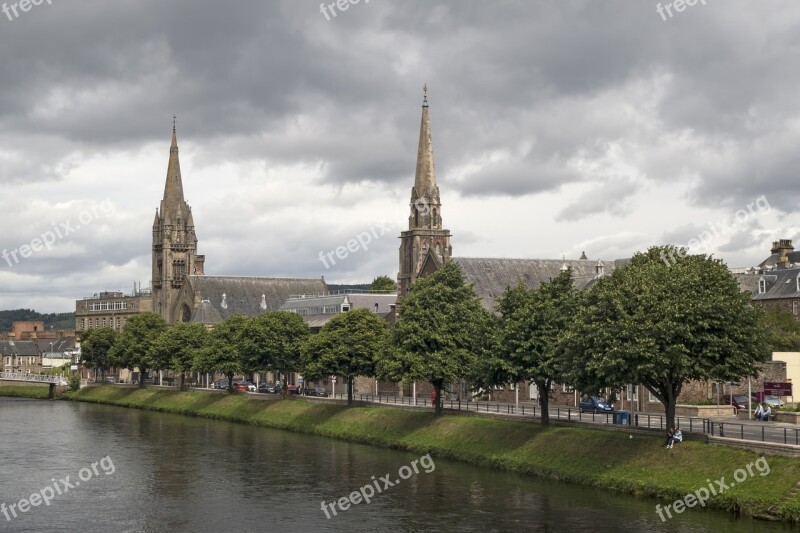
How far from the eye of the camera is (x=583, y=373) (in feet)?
213

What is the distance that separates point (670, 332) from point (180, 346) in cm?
9955

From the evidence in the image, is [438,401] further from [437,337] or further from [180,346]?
[180,346]

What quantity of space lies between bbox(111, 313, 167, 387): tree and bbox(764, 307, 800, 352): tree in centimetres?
8796

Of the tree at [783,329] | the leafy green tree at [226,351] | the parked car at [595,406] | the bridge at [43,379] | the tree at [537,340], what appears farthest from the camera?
the bridge at [43,379]

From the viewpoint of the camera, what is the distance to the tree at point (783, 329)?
104 meters

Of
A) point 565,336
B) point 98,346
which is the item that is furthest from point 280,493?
A: point 98,346

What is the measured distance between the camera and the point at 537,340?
75.6 meters

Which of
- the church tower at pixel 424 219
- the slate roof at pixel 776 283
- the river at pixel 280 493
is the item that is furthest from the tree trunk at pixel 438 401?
the slate roof at pixel 776 283

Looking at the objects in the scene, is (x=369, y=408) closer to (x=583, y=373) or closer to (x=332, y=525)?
(x=583, y=373)

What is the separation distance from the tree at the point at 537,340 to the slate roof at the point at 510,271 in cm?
4481

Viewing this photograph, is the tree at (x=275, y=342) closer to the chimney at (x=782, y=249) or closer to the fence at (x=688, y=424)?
the fence at (x=688, y=424)

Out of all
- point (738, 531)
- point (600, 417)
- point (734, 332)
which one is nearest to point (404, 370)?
point (600, 417)

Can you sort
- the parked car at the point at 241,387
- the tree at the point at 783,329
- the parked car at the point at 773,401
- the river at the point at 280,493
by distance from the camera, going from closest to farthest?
1. the river at the point at 280,493
2. the parked car at the point at 773,401
3. the tree at the point at 783,329
4. the parked car at the point at 241,387

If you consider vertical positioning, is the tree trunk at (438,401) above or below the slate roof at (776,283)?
below
